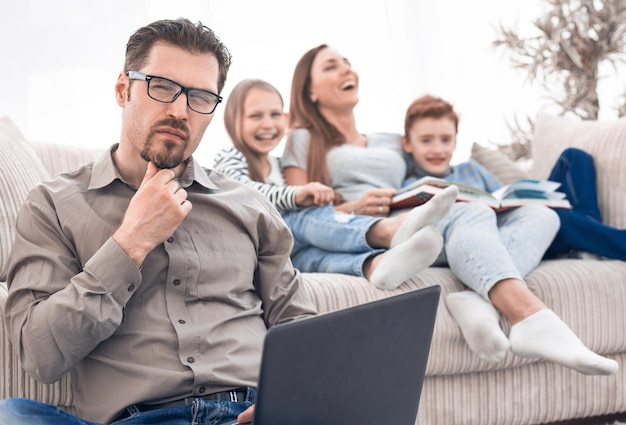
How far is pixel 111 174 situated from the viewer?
1.19 m

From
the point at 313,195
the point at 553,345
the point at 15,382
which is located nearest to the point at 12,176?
the point at 15,382

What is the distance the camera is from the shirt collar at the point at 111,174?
119 cm

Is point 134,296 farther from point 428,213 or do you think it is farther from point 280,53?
point 280,53

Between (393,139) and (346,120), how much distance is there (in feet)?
0.55

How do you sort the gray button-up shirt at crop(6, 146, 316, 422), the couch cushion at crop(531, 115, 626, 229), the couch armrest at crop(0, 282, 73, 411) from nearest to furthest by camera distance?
1. the gray button-up shirt at crop(6, 146, 316, 422)
2. the couch armrest at crop(0, 282, 73, 411)
3. the couch cushion at crop(531, 115, 626, 229)

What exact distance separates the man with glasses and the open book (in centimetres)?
81

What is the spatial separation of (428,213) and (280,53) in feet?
5.43

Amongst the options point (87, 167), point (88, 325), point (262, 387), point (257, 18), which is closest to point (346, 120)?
point (257, 18)

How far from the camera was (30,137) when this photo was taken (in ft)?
9.16

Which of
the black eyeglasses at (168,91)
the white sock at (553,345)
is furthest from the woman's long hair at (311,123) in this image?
the black eyeglasses at (168,91)

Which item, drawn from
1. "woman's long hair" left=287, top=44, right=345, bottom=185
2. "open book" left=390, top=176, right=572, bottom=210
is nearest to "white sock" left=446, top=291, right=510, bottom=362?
"open book" left=390, top=176, right=572, bottom=210

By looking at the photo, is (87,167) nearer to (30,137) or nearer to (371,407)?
(371,407)

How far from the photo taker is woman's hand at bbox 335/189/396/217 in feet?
6.91

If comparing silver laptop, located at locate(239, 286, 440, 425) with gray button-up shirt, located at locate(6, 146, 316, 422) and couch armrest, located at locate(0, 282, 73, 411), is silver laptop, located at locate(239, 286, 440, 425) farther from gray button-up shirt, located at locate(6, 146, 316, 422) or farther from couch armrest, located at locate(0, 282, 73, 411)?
couch armrest, located at locate(0, 282, 73, 411)
